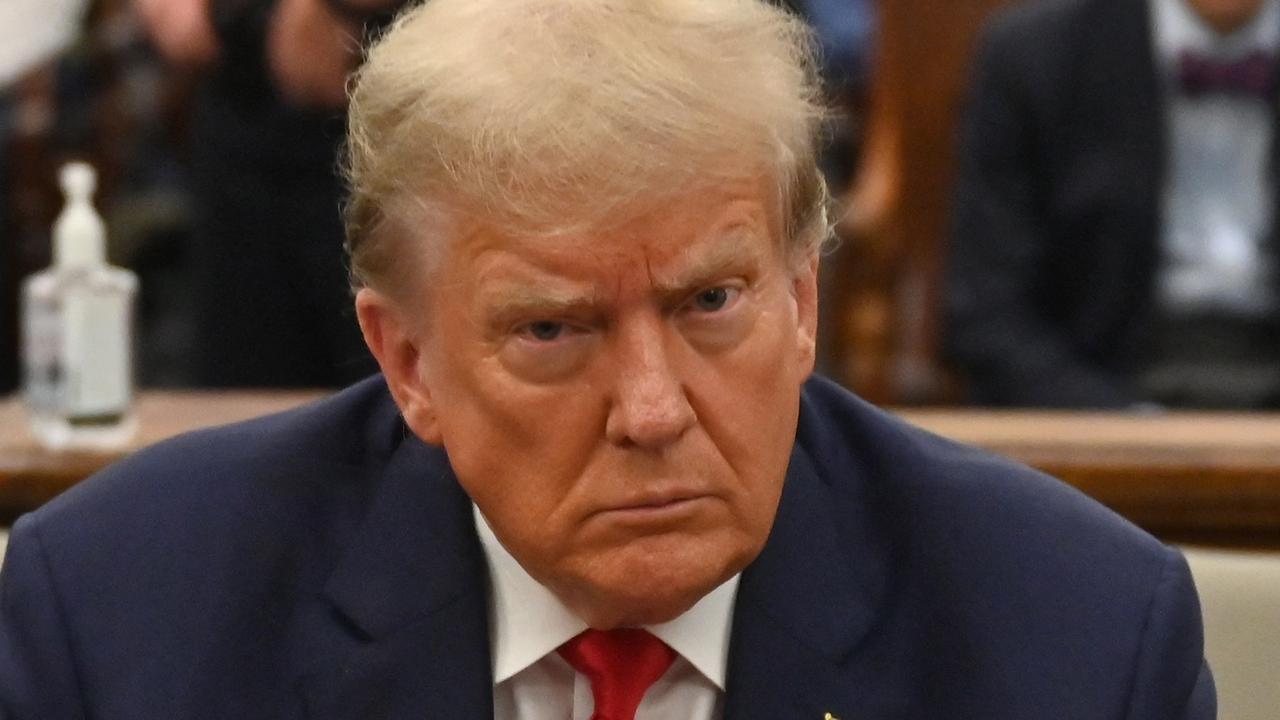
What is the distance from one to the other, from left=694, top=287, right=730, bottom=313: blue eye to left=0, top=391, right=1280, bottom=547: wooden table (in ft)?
2.77

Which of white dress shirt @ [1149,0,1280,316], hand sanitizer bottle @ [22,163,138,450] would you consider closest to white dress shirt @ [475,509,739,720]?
hand sanitizer bottle @ [22,163,138,450]

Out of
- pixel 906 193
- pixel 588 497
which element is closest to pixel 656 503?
pixel 588 497

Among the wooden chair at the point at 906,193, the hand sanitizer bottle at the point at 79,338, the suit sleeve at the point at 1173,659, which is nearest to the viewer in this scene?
the suit sleeve at the point at 1173,659

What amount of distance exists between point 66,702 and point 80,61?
11.5 feet

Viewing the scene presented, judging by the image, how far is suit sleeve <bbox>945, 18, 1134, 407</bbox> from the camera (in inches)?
145

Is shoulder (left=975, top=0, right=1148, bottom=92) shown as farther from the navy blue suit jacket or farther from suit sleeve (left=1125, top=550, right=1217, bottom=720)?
suit sleeve (left=1125, top=550, right=1217, bottom=720)

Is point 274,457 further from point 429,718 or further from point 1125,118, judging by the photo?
point 1125,118

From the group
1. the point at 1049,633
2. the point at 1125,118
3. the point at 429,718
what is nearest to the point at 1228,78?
the point at 1125,118

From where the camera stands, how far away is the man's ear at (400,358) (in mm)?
1739

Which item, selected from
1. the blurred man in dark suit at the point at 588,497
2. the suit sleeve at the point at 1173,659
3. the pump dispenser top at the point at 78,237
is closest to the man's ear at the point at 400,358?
the blurred man in dark suit at the point at 588,497

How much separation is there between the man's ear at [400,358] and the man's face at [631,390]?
0.24 feet

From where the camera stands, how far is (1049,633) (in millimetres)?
Answer: 1755

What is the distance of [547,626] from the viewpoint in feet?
5.86

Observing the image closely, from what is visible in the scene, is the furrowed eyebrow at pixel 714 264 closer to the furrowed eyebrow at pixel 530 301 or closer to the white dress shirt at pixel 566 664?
the furrowed eyebrow at pixel 530 301
